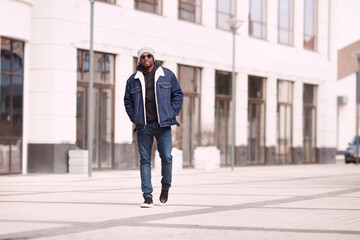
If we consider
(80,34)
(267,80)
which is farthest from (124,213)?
(267,80)

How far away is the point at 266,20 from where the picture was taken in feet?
121

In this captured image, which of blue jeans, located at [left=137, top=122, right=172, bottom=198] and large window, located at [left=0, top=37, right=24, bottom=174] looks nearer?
blue jeans, located at [left=137, top=122, right=172, bottom=198]

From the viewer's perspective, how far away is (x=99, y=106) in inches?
1049

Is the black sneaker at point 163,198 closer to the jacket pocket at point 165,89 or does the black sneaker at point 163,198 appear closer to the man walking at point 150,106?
the man walking at point 150,106

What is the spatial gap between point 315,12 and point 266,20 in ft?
17.0

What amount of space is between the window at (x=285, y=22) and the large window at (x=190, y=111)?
7534 millimetres

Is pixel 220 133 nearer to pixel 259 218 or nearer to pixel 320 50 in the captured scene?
pixel 320 50

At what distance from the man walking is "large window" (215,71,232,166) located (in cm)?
2189

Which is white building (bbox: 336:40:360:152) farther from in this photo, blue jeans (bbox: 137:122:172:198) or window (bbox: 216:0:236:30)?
blue jeans (bbox: 137:122:172:198)

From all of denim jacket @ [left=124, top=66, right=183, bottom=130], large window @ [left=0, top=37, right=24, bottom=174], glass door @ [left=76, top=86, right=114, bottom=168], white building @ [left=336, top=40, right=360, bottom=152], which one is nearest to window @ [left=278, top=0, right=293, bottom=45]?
glass door @ [left=76, top=86, right=114, bottom=168]

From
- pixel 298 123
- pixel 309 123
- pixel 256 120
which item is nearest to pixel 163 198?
pixel 256 120

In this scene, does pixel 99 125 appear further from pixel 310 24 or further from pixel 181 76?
pixel 310 24

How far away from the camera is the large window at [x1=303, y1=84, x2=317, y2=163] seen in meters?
40.1

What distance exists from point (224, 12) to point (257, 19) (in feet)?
9.44
